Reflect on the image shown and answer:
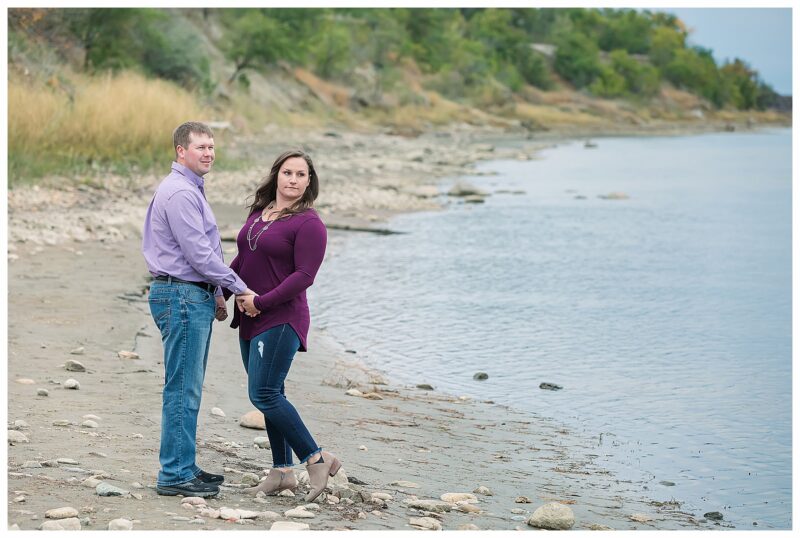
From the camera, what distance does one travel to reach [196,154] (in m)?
5.06

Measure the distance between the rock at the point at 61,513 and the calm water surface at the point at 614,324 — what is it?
347cm

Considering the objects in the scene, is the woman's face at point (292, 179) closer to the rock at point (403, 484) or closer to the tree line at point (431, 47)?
the rock at point (403, 484)

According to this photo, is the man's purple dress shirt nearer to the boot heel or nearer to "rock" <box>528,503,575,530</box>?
the boot heel

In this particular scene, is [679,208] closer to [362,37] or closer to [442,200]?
[442,200]

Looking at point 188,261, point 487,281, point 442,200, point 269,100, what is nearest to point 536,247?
point 487,281

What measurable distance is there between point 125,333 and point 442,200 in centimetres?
1665

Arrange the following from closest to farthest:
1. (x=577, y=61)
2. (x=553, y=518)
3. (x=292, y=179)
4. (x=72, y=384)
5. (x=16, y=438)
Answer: (x=292, y=179)
(x=553, y=518)
(x=16, y=438)
(x=72, y=384)
(x=577, y=61)

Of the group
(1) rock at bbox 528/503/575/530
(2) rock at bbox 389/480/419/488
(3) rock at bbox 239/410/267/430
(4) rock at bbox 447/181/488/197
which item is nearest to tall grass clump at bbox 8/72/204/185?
(4) rock at bbox 447/181/488/197

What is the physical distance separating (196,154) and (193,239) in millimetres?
389

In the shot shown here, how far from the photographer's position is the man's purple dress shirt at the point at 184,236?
4965 mm

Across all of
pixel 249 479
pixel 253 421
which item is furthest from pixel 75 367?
pixel 249 479

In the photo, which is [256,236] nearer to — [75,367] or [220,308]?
[220,308]

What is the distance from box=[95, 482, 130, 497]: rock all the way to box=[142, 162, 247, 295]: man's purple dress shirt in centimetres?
96

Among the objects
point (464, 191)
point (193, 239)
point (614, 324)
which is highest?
point (193, 239)
